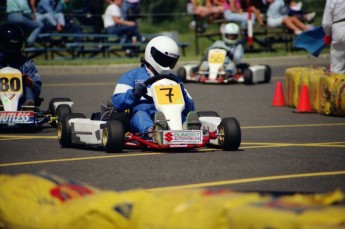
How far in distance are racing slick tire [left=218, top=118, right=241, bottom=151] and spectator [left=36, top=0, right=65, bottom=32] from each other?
48.5 feet

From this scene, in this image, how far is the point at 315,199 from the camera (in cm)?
544

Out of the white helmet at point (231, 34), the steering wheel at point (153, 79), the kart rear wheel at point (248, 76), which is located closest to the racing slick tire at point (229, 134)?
the steering wheel at point (153, 79)

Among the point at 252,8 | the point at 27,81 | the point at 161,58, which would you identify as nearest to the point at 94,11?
the point at 252,8

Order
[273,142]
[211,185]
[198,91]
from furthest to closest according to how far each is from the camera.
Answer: [198,91], [273,142], [211,185]

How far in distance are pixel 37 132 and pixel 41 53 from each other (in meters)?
12.4

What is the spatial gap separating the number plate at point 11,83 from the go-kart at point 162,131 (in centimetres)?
181

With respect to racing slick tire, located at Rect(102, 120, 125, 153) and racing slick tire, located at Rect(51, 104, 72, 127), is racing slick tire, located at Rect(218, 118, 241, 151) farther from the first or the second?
racing slick tire, located at Rect(51, 104, 72, 127)

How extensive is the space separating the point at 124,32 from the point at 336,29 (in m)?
10.4

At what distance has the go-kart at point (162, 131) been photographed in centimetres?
1060

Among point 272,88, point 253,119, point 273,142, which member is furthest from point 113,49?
point 273,142

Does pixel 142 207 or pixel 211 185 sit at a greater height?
pixel 142 207

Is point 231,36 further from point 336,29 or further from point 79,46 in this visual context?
point 336,29

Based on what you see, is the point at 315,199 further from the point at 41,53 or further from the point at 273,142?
the point at 41,53

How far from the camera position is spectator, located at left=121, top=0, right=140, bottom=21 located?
26023 mm
